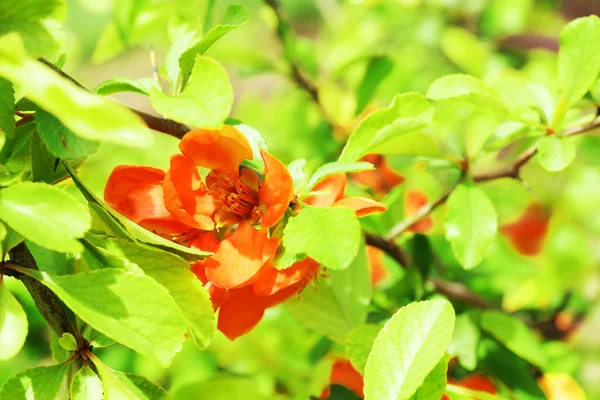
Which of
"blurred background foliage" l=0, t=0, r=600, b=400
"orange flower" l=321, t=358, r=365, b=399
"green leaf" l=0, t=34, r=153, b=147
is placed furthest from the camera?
"blurred background foliage" l=0, t=0, r=600, b=400

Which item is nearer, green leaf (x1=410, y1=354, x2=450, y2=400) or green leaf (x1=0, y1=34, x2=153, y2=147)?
green leaf (x1=0, y1=34, x2=153, y2=147)

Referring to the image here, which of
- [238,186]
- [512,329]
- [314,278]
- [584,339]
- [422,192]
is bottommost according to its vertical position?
[584,339]

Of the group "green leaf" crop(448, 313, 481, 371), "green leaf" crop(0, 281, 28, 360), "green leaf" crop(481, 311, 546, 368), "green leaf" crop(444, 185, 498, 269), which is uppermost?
"green leaf" crop(0, 281, 28, 360)

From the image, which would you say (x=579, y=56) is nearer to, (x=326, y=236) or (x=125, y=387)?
(x=326, y=236)

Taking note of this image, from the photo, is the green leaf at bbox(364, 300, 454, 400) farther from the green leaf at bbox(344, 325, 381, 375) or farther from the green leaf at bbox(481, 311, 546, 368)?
the green leaf at bbox(481, 311, 546, 368)

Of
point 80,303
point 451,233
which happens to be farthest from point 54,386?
point 451,233

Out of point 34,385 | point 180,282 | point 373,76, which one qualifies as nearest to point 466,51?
point 373,76

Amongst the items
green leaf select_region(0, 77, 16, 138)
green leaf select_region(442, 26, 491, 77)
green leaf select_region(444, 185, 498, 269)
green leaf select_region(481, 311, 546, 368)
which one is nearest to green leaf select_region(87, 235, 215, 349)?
green leaf select_region(0, 77, 16, 138)

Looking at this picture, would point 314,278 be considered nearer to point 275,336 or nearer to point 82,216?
point 82,216
